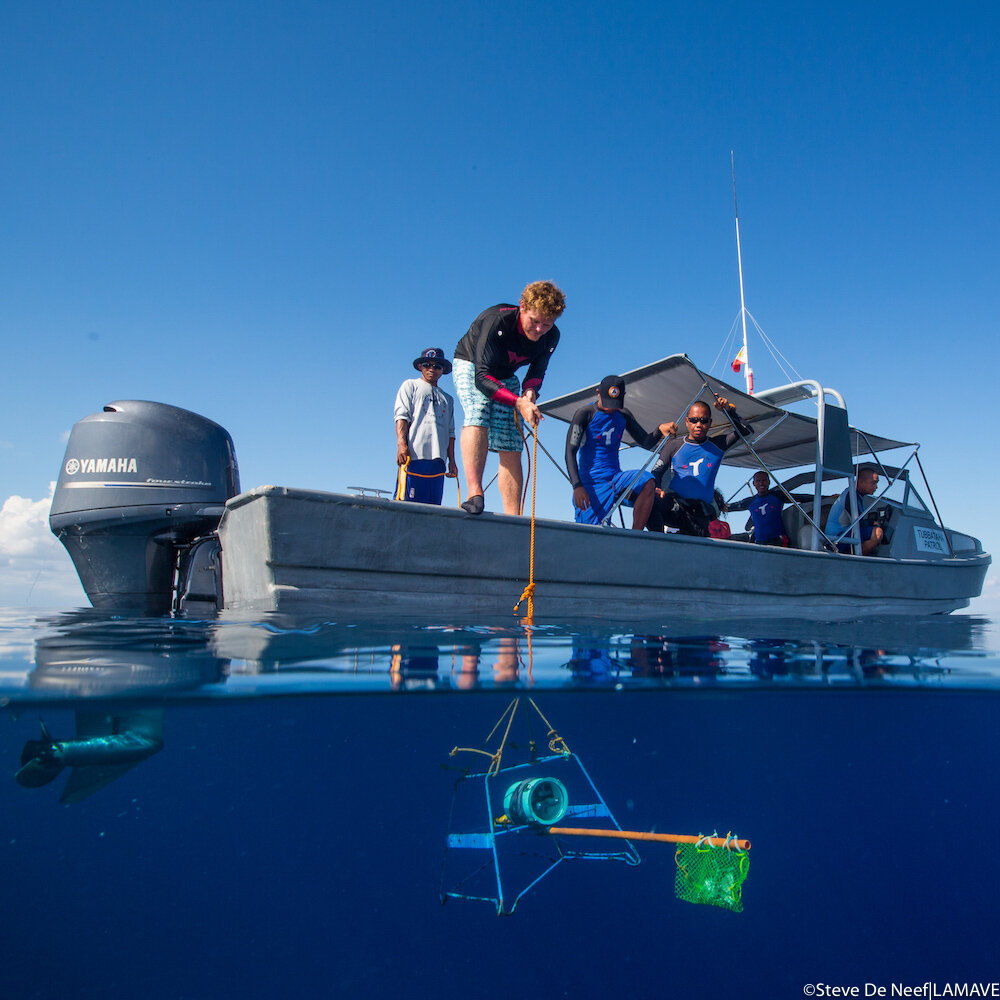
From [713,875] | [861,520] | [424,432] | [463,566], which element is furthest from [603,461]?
[861,520]

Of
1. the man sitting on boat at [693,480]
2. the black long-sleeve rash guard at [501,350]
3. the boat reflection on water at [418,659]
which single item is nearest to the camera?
the boat reflection on water at [418,659]

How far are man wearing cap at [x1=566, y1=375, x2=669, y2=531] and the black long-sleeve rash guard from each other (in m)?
0.97

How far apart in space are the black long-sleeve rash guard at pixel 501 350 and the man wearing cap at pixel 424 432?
0.98 meters

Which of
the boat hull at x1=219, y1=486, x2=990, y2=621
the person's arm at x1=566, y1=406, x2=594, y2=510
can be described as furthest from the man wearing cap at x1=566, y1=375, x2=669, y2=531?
the boat hull at x1=219, y1=486, x2=990, y2=621

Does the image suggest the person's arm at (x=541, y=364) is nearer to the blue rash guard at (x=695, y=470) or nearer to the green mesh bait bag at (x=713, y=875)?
the blue rash guard at (x=695, y=470)

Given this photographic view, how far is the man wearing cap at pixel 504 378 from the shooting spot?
4.32 meters

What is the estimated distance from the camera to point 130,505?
5152 millimetres

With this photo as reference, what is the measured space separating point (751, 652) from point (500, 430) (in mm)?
2351

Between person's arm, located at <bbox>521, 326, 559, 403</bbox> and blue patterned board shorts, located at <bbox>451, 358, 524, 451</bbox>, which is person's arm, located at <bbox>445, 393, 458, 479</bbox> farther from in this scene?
person's arm, located at <bbox>521, 326, 559, 403</bbox>

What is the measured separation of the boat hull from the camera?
3.73m

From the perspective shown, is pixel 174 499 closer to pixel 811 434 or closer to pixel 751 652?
pixel 751 652

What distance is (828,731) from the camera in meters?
9.13

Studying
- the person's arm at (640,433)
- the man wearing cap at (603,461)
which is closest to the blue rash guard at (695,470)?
the person's arm at (640,433)

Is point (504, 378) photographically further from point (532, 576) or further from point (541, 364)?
point (532, 576)
